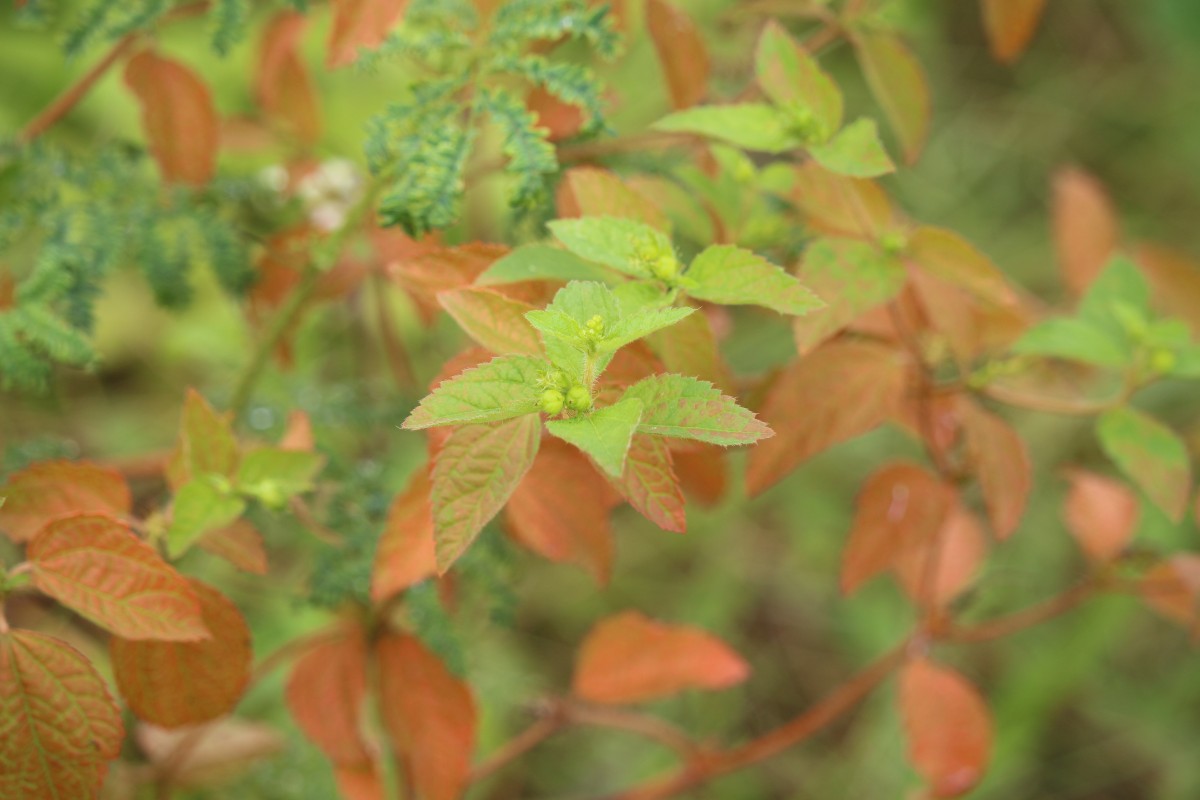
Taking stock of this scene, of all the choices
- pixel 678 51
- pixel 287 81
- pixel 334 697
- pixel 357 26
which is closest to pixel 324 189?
pixel 287 81

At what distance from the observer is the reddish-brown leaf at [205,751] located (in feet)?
4.12

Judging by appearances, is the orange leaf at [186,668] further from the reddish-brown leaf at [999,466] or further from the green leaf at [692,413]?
the reddish-brown leaf at [999,466]

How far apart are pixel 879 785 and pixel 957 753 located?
76 centimetres

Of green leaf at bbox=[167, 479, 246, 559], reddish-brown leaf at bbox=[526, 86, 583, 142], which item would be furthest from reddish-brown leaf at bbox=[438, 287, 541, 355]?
reddish-brown leaf at bbox=[526, 86, 583, 142]

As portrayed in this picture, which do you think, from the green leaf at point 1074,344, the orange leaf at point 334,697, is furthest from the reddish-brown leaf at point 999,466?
the orange leaf at point 334,697

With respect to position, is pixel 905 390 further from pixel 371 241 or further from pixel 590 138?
pixel 371 241

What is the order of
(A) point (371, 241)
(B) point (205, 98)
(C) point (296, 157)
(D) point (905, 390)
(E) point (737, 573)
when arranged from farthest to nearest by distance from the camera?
(E) point (737, 573) < (C) point (296, 157) < (A) point (371, 241) < (B) point (205, 98) < (D) point (905, 390)

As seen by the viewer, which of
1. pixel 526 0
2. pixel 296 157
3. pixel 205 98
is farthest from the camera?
pixel 296 157

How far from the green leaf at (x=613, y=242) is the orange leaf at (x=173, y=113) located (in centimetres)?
56

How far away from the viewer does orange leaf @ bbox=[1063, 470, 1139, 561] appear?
1.26 metres

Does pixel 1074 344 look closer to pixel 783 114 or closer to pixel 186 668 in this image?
pixel 783 114

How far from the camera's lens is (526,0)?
93 cm

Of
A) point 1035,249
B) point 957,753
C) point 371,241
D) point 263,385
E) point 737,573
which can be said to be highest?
point 371,241

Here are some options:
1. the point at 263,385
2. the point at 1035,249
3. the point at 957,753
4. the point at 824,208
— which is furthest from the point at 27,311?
the point at 1035,249
